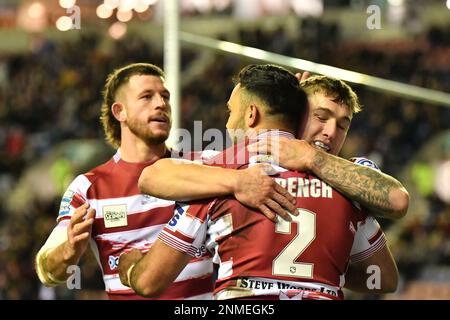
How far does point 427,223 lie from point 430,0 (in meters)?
7.48

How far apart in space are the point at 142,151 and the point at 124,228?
474mm

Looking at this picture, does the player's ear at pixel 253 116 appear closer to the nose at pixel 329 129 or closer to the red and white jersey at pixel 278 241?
the red and white jersey at pixel 278 241

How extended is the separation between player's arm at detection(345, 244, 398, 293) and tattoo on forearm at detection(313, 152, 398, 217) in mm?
315

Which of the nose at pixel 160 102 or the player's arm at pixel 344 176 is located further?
the nose at pixel 160 102

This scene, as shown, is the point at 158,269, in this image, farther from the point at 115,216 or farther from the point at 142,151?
the point at 142,151

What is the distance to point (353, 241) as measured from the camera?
3.96m

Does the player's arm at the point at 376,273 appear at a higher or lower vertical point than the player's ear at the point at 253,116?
lower

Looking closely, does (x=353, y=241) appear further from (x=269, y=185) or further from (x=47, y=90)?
(x=47, y=90)

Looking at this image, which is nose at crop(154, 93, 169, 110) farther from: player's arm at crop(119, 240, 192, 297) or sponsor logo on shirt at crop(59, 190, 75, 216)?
player's arm at crop(119, 240, 192, 297)

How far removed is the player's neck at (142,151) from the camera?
17.9ft

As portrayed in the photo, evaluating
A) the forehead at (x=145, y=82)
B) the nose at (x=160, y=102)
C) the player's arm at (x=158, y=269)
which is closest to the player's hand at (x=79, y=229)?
the player's arm at (x=158, y=269)

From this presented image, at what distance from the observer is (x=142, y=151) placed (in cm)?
547

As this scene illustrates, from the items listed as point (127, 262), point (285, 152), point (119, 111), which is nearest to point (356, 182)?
point (285, 152)

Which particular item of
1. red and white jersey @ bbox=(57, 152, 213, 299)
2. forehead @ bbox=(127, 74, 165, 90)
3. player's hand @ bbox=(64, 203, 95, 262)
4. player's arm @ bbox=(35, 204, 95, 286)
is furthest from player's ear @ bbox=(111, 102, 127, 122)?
player's hand @ bbox=(64, 203, 95, 262)
